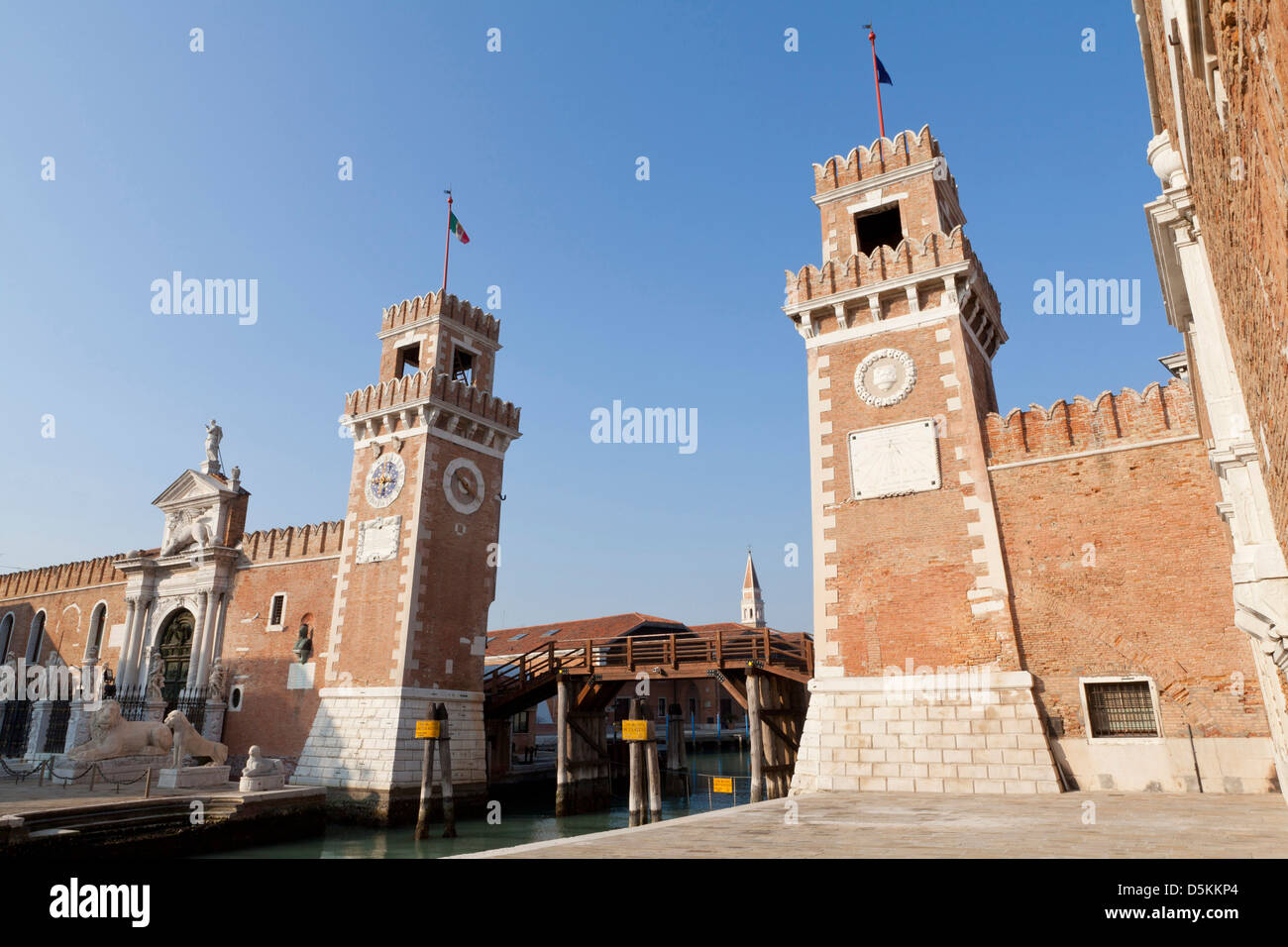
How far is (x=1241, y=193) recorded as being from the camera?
405 centimetres

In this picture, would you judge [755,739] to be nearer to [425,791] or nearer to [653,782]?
[653,782]

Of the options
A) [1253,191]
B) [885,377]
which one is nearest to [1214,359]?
[1253,191]

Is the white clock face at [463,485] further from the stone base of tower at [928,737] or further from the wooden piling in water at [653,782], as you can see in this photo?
the stone base of tower at [928,737]

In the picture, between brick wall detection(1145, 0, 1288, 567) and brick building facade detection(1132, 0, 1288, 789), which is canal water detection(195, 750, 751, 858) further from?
brick wall detection(1145, 0, 1288, 567)

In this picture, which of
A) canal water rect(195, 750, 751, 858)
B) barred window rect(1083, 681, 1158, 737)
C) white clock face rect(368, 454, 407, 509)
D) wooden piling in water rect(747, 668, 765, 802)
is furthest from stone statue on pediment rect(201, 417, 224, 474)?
barred window rect(1083, 681, 1158, 737)

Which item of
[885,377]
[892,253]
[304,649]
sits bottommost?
[304,649]

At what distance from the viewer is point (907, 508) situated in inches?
661

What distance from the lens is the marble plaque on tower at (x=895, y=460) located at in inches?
664

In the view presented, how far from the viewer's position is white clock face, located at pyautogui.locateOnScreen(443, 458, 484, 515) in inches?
1062

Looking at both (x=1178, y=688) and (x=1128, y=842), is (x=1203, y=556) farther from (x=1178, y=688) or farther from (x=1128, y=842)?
(x=1128, y=842)

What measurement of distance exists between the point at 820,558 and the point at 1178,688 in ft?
22.7

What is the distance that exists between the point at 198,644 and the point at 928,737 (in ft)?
93.3

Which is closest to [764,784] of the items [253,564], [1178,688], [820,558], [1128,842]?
[820,558]

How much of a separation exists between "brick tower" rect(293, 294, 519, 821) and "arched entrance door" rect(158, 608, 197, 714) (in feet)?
32.5
